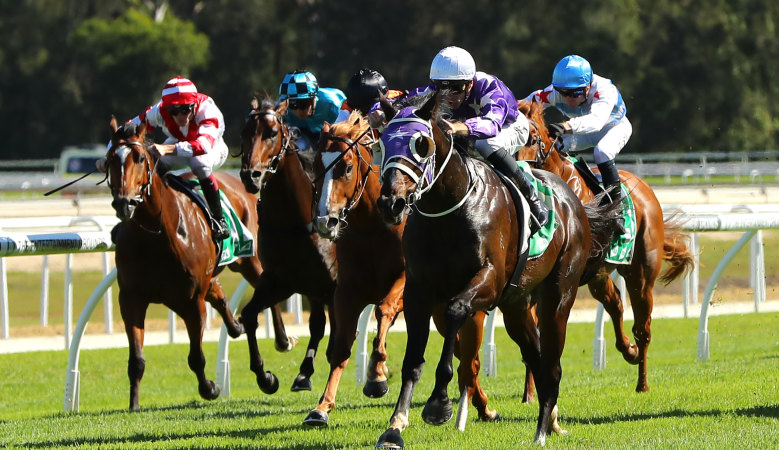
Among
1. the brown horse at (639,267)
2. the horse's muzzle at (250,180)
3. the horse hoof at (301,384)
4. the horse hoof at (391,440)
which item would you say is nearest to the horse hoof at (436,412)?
the horse hoof at (391,440)

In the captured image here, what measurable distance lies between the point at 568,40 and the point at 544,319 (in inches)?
1459

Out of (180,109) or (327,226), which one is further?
(180,109)

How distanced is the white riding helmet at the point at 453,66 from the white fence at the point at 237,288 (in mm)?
2618

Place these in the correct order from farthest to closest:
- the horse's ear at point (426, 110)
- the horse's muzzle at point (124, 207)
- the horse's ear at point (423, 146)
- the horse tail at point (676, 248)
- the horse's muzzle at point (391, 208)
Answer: the horse tail at point (676, 248), the horse's muzzle at point (124, 207), the horse's ear at point (426, 110), the horse's ear at point (423, 146), the horse's muzzle at point (391, 208)

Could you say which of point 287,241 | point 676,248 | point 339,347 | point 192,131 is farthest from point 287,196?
point 676,248

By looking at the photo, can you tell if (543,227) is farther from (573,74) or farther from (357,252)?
(573,74)

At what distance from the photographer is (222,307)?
829 cm

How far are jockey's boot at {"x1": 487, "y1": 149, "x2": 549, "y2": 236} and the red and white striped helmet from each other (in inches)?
86.9

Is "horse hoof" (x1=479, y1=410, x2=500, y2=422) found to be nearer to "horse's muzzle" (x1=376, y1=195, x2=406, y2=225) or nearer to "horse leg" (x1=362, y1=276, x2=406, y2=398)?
"horse leg" (x1=362, y1=276, x2=406, y2=398)

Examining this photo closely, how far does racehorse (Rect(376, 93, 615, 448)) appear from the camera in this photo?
5059mm

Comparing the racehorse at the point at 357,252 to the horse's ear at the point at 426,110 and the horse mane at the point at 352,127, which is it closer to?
the horse mane at the point at 352,127

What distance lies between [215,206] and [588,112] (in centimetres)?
236

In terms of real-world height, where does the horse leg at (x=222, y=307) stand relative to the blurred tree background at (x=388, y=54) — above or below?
above

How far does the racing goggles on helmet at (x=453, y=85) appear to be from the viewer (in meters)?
5.96
